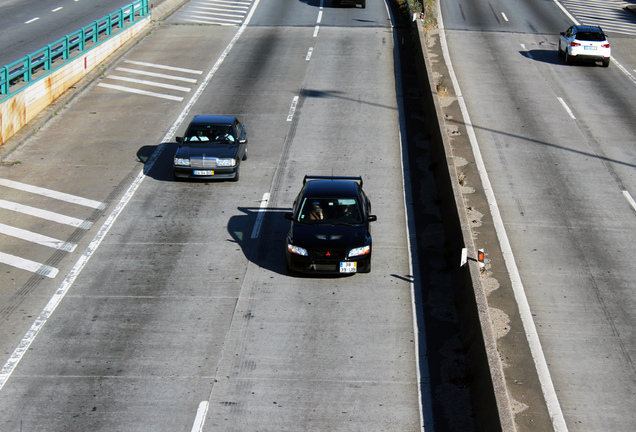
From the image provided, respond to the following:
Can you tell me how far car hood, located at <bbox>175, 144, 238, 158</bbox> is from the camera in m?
20.2

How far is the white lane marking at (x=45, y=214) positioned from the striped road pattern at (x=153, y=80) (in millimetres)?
9984

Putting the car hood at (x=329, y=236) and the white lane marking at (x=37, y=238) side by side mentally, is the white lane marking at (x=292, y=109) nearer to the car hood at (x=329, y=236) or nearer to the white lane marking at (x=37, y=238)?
the white lane marking at (x=37, y=238)

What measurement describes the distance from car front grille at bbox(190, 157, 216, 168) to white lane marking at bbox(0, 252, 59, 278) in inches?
213

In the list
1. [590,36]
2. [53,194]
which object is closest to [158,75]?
[53,194]

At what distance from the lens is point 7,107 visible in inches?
907

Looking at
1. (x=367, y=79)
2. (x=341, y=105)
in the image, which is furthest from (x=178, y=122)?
(x=367, y=79)

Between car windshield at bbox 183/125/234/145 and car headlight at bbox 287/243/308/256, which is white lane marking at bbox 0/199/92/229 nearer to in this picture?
car windshield at bbox 183/125/234/145

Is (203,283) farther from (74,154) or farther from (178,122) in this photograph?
(178,122)

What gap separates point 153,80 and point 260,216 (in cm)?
1371

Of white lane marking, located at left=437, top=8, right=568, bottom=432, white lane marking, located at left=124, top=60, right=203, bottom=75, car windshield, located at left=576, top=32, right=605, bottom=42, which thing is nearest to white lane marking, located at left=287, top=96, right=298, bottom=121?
white lane marking, located at left=124, top=60, right=203, bottom=75

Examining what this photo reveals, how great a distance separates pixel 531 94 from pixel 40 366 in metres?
22.1

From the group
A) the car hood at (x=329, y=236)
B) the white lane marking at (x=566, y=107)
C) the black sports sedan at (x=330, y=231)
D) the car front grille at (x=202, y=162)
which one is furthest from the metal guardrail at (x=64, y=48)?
the white lane marking at (x=566, y=107)

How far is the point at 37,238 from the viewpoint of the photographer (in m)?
16.9

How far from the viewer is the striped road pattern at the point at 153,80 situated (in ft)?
93.6
